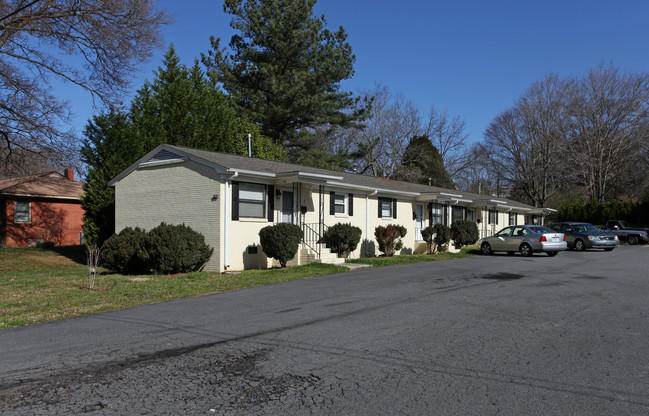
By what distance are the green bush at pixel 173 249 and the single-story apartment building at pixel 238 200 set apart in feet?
2.55

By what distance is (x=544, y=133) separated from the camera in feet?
143

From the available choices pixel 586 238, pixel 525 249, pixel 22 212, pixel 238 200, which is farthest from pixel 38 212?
pixel 586 238

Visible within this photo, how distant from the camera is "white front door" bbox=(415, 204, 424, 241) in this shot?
2627 centimetres

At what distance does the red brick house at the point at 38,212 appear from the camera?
27.3 metres

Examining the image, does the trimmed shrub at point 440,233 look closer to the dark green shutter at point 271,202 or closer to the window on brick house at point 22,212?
the dark green shutter at point 271,202

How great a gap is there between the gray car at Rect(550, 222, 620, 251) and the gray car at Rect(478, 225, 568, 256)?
13.0ft

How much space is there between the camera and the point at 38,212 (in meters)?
28.7

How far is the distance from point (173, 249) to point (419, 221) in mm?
15395

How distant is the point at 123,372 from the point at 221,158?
43.3 ft

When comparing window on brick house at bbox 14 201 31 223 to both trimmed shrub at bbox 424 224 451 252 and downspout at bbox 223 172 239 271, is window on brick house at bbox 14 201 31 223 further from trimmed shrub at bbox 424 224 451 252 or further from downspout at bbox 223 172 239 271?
trimmed shrub at bbox 424 224 451 252

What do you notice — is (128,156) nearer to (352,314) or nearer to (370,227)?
(370,227)

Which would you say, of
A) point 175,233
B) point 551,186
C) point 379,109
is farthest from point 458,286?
point 551,186

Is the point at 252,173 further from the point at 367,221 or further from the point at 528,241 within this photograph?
the point at 528,241

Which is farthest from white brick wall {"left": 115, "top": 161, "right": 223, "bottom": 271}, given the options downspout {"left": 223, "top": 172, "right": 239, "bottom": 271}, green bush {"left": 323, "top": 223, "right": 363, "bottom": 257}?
green bush {"left": 323, "top": 223, "right": 363, "bottom": 257}
